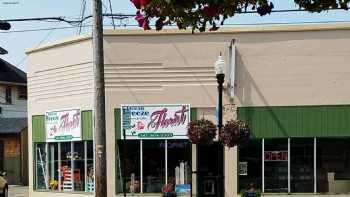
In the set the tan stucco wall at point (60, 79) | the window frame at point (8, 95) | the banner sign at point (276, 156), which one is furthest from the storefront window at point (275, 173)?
the window frame at point (8, 95)

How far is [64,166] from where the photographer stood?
2548cm

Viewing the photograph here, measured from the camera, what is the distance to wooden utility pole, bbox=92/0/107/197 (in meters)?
16.4

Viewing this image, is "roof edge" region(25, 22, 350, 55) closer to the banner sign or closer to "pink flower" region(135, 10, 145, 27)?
the banner sign

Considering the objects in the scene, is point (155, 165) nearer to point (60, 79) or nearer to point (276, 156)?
point (276, 156)

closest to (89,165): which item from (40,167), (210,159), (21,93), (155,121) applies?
(155,121)

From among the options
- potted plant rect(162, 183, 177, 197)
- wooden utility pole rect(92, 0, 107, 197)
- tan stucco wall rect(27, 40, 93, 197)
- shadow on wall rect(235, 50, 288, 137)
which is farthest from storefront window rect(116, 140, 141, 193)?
wooden utility pole rect(92, 0, 107, 197)

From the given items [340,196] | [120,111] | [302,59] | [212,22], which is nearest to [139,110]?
[120,111]

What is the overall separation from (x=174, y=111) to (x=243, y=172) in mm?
3035

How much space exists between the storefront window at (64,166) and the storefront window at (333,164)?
25.5 feet

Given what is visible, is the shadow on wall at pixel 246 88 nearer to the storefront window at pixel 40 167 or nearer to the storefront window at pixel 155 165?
the storefront window at pixel 155 165

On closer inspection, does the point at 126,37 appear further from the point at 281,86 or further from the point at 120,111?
the point at 281,86

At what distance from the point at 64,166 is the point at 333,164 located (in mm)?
9636

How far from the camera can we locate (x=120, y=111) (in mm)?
23266

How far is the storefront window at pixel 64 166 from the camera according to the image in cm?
2442
